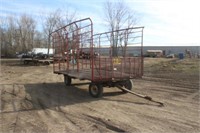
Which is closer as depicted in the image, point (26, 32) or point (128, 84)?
point (128, 84)

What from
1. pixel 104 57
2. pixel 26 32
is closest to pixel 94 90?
pixel 104 57

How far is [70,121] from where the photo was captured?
6469mm

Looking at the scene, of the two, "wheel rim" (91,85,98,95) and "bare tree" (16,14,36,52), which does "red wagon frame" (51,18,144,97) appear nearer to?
"wheel rim" (91,85,98,95)

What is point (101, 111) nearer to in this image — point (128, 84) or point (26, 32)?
point (128, 84)

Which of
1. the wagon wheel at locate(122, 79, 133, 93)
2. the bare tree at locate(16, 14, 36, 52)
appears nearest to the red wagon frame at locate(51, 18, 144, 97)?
the wagon wheel at locate(122, 79, 133, 93)

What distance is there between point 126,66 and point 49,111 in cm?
432

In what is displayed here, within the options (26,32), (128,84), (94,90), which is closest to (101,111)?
(94,90)

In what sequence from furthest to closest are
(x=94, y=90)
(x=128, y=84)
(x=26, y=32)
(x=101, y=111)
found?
(x=26, y=32) → (x=128, y=84) → (x=94, y=90) → (x=101, y=111)

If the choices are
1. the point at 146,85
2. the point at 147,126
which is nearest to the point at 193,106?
the point at 147,126

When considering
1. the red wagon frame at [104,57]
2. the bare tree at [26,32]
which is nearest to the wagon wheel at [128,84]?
the red wagon frame at [104,57]

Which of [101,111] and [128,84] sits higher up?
[128,84]

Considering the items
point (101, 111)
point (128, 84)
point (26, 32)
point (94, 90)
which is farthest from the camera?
point (26, 32)

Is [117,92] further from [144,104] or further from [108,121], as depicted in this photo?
[108,121]

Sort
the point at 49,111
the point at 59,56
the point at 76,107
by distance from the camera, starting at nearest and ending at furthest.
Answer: the point at 49,111, the point at 76,107, the point at 59,56
